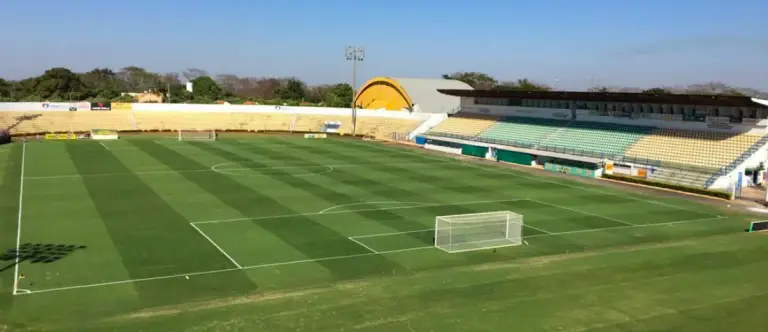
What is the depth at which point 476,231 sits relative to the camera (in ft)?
94.9

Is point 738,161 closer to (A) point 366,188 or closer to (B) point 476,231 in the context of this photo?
(A) point 366,188

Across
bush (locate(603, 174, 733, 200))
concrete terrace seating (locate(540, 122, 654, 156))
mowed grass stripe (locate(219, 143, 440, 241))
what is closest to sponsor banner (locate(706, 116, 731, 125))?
concrete terrace seating (locate(540, 122, 654, 156))

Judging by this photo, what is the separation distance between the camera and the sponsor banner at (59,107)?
3196 inches

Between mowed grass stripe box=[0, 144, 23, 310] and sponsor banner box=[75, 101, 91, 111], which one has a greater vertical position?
sponsor banner box=[75, 101, 91, 111]

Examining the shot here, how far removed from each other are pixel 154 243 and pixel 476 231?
46.8 feet

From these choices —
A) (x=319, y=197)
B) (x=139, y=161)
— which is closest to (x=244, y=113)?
(x=139, y=161)

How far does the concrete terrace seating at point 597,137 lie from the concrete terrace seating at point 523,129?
140 centimetres

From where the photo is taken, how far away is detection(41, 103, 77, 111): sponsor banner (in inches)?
3196

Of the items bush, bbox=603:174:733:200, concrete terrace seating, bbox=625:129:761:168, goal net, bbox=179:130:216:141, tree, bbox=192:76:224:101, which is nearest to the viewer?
bush, bbox=603:174:733:200

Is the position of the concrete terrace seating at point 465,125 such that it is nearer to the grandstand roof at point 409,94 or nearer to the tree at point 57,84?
the grandstand roof at point 409,94

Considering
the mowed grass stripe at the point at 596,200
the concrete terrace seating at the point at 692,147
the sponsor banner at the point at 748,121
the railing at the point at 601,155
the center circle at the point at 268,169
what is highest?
the sponsor banner at the point at 748,121

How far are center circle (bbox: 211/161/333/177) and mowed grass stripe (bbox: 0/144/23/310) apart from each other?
14.0 meters

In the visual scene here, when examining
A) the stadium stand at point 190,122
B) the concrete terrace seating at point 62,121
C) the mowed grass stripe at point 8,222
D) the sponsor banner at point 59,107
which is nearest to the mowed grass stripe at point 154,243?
the mowed grass stripe at point 8,222

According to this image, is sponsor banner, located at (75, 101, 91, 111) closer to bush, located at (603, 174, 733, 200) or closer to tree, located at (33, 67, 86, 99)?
tree, located at (33, 67, 86, 99)
